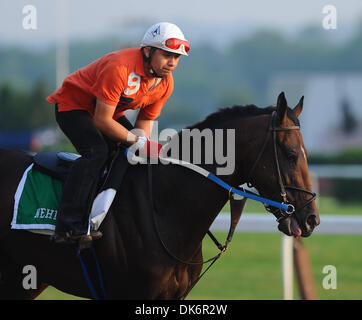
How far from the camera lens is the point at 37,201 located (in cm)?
431

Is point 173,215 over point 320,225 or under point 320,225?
over

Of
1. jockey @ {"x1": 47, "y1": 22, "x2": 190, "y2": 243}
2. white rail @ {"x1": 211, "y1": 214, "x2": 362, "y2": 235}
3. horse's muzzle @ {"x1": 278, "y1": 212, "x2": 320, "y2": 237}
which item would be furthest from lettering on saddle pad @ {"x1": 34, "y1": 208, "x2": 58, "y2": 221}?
white rail @ {"x1": 211, "y1": 214, "x2": 362, "y2": 235}

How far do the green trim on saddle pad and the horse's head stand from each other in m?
1.23

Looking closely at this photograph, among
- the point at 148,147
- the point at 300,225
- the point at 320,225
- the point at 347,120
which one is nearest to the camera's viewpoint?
the point at 300,225

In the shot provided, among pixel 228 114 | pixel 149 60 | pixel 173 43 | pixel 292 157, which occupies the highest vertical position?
pixel 173 43

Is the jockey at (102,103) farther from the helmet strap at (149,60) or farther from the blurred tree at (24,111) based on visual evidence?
the blurred tree at (24,111)

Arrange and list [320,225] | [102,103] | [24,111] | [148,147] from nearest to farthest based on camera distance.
Result: [102,103]
[148,147]
[320,225]
[24,111]

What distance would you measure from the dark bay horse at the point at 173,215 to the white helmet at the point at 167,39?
0.47 meters

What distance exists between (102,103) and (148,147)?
384 mm

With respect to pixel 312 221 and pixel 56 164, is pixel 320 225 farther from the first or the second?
pixel 56 164

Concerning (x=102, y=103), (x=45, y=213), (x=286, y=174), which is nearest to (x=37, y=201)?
(x=45, y=213)

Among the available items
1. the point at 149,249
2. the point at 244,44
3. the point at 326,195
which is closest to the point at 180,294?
the point at 149,249

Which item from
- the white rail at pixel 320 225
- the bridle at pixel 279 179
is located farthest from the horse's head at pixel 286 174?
the white rail at pixel 320 225

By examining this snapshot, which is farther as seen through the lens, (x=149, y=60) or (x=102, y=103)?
(x=149, y=60)
